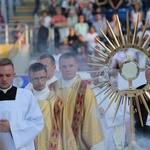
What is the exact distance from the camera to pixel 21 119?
5.90m

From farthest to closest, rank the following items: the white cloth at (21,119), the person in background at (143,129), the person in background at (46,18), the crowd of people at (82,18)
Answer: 1. the person in background at (46,18)
2. the crowd of people at (82,18)
3. the person in background at (143,129)
4. the white cloth at (21,119)

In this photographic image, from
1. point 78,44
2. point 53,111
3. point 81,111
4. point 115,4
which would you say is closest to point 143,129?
point 81,111

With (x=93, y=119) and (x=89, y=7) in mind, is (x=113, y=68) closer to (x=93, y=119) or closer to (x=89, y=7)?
(x=93, y=119)

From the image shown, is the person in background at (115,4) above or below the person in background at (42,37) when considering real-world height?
above

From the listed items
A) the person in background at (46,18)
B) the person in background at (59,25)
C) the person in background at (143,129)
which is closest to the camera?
the person in background at (143,129)

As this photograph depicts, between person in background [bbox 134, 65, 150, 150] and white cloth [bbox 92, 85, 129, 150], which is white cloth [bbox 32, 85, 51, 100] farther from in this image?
person in background [bbox 134, 65, 150, 150]

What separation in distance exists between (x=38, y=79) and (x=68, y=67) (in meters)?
0.29

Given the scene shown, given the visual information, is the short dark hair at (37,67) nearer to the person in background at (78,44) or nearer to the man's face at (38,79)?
the man's face at (38,79)

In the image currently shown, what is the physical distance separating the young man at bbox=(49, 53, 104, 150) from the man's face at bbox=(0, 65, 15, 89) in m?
0.57

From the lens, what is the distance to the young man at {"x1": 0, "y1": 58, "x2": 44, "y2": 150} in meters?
5.88

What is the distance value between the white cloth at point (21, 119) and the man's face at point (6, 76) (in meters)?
0.11

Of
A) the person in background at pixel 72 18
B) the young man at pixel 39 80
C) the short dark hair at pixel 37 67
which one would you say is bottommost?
the young man at pixel 39 80

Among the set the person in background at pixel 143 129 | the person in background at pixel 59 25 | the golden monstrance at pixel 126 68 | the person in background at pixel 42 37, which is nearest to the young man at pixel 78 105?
the person in background at pixel 143 129

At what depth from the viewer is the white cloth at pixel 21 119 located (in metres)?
5.88
